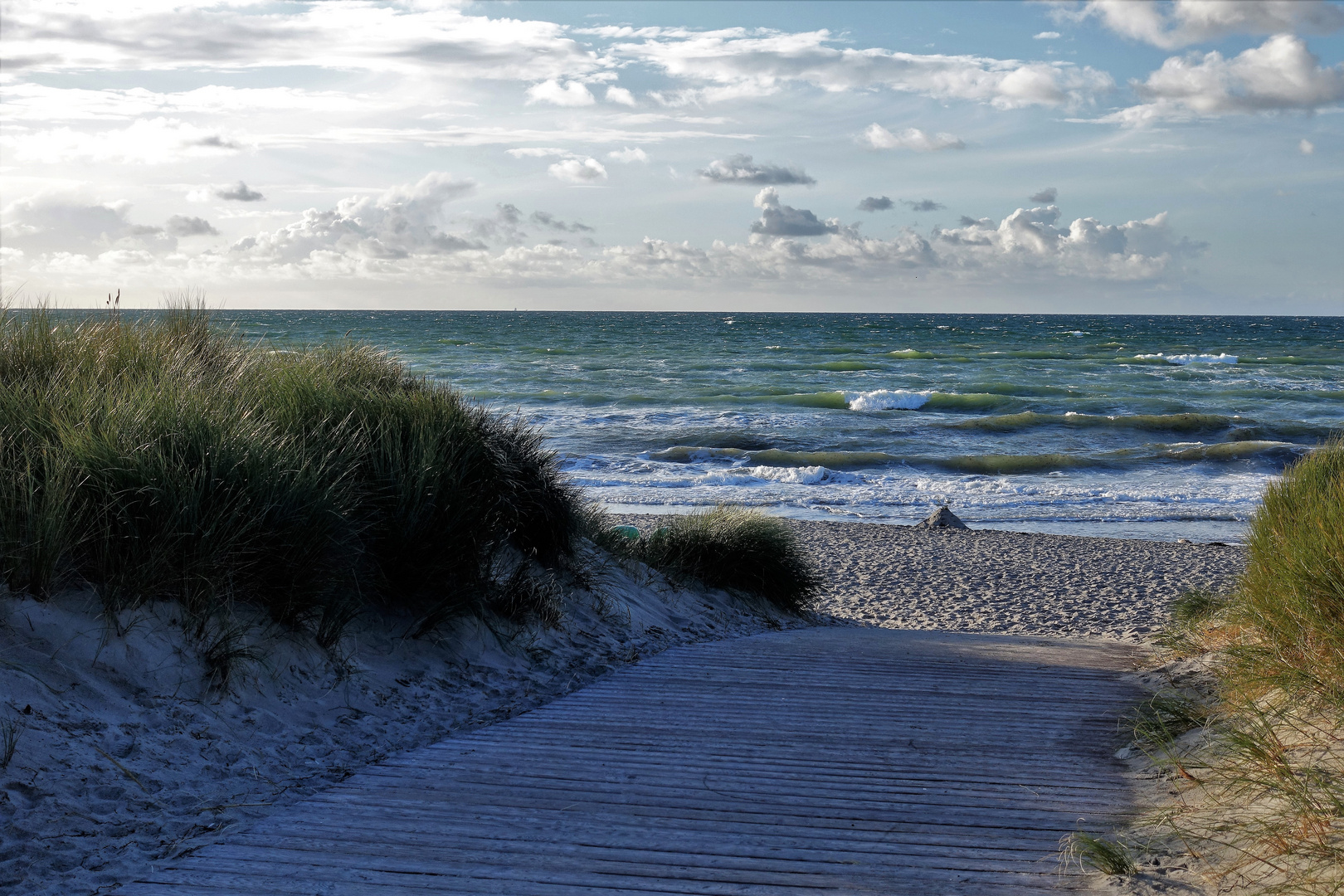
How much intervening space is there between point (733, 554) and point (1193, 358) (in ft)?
183

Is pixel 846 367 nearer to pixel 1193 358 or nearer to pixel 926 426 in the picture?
pixel 926 426

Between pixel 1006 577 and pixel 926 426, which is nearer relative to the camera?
pixel 1006 577

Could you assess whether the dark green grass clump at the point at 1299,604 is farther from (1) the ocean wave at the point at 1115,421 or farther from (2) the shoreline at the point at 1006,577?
(1) the ocean wave at the point at 1115,421

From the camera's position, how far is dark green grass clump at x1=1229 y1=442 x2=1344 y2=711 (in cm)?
389

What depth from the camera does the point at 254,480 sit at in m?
4.89

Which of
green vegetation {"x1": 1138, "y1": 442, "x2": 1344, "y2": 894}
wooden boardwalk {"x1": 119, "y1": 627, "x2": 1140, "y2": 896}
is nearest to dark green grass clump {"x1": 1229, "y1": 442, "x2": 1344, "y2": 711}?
green vegetation {"x1": 1138, "y1": 442, "x2": 1344, "y2": 894}

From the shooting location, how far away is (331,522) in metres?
5.18

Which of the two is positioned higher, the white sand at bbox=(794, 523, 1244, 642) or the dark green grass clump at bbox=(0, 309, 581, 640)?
the dark green grass clump at bbox=(0, 309, 581, 640)

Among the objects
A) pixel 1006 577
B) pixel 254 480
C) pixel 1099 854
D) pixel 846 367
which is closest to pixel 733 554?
pixel 1006 577

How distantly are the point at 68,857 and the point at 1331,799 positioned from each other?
3.97 meters

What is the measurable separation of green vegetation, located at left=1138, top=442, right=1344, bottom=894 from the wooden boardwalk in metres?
0.36

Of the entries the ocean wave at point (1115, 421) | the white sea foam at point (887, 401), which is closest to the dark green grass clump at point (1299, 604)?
the ocean wave at point (1115, 421)

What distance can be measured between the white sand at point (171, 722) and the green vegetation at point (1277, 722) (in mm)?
3301

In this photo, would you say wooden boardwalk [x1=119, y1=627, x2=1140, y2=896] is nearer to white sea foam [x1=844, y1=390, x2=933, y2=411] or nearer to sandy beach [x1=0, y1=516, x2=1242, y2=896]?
sandy beach [x1=0, y1=516, x2=1242, y2=896]
